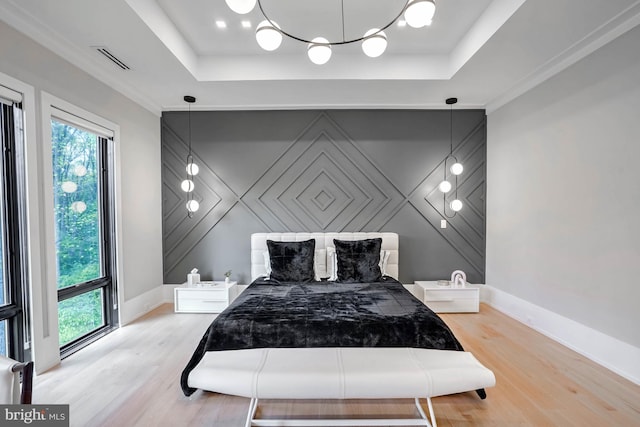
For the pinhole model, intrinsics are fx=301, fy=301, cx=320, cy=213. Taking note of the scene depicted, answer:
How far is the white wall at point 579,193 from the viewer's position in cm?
247

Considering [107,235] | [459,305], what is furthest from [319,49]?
[459,305]

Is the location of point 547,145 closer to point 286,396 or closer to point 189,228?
point 286,396

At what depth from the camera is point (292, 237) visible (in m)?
4.27

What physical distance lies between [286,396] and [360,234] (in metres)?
2.82

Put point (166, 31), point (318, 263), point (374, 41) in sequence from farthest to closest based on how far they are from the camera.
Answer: point (318, 263), point (166, 31), point (374, 41)

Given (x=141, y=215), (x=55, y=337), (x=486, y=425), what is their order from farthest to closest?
(x=141, y=215)
(x=55, y=337)
(x=486, y=425)

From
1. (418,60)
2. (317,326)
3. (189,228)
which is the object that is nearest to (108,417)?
(317,326)

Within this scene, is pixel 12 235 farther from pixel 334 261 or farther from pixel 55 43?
pixel 334 261

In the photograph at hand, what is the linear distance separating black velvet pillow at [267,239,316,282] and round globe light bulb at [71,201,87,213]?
6.60 feet

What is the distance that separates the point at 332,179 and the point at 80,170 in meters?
2.99

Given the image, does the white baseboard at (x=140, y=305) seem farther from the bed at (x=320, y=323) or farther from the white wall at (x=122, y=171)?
the bed at (x=320, y=323)

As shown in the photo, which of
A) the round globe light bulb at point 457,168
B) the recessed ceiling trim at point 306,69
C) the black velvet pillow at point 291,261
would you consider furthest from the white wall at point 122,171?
the round globe light bulb at point 457,168

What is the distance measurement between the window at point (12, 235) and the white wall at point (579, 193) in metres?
4.87

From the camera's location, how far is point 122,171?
3635 mm
